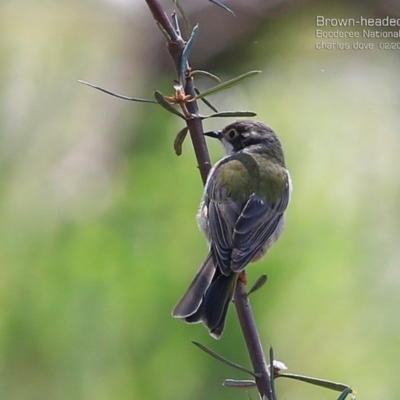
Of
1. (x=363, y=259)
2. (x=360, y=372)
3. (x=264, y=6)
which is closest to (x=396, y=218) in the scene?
(x=363, y=259)

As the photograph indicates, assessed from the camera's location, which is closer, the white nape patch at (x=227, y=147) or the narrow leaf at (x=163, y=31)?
the narrow leaf at (x=163, y=31)

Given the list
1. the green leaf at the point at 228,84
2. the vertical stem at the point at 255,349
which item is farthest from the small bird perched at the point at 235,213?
the green leaf at the point at 228,84

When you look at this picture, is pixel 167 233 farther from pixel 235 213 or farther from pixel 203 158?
pixel 203 158

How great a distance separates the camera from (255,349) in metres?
0.83

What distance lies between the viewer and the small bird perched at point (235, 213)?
52.8 inches

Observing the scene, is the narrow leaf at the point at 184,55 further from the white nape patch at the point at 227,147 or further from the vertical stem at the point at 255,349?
the white nape patch at the point at 227,147

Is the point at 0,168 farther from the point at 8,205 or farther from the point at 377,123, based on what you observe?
the point at 377,123

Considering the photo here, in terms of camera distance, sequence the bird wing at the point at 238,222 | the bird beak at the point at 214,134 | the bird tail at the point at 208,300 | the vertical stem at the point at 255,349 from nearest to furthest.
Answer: the vertical stem at the point at 255,349
the bird tail at the point at 208,300
the bird wing at the point at 238,222
the bird beak at the point at 214,134

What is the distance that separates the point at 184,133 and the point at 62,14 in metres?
1.99

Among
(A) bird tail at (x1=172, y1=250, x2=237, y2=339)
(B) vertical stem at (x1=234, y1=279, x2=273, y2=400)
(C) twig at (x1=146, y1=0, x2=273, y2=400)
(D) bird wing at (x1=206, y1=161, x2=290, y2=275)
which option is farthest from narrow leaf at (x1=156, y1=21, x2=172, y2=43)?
(D) bird wing at (x1=206, y1=161, x2=290, y2=275)

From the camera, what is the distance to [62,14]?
9.24 ft

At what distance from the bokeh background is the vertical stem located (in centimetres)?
86

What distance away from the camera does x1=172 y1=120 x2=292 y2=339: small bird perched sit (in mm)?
1341

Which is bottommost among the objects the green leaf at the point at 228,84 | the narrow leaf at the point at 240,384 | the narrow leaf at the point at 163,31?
the narrow leaf at the point at 240,384
